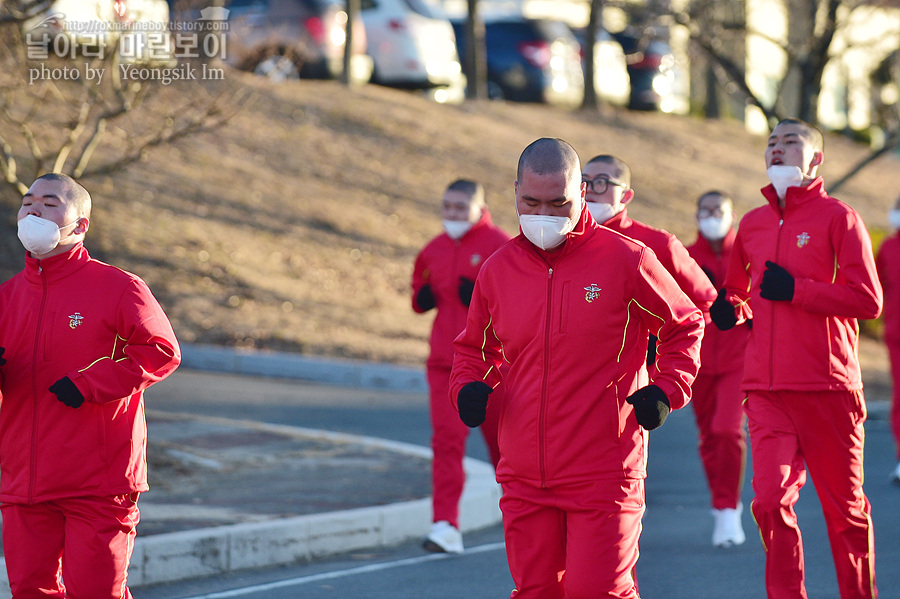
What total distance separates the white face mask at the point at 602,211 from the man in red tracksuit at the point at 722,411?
155 centimetres

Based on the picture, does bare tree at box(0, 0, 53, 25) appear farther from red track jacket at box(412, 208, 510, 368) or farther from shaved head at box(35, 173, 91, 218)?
shaved head at box(35, 173, 91, 218)

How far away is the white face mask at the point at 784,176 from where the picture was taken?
5.80 meters

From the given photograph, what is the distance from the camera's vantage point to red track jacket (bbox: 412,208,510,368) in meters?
7.70

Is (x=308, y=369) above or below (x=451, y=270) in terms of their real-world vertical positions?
below

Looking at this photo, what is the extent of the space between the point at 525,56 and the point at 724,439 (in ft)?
71.9

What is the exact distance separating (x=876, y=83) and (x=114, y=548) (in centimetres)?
2584

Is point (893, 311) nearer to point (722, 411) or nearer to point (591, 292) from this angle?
point (722, 411)

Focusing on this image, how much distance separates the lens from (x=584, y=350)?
14.4 feet

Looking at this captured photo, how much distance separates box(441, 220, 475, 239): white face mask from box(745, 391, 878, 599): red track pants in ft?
8.84

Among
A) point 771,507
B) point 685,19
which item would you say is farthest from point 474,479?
point 685,19

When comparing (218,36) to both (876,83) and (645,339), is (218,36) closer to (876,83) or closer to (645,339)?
(645,339)

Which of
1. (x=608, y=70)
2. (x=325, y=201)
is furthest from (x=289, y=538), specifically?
(x=608, y=70)

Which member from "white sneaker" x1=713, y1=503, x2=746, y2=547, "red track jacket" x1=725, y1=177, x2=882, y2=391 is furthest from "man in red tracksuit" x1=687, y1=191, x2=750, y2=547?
"red track jacket" x1=725, y1=177, x2=882, y2=391

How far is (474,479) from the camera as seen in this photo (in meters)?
9.15
